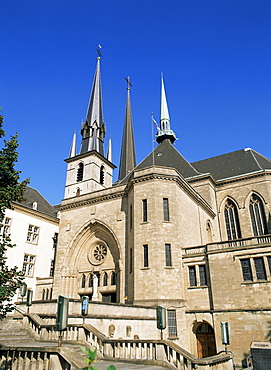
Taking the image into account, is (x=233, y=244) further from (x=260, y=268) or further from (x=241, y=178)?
(x=241, y=178)

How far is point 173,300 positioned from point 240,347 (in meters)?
4.55

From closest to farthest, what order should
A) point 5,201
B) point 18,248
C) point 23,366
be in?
point 23,366
point 5,201
point 18,248

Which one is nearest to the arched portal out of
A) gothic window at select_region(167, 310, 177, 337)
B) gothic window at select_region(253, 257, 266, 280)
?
gothic window at select_region(167, 310, 177, 337)

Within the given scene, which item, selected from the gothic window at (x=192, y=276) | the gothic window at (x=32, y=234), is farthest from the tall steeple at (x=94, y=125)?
the gothic window at (x=192, y=276)

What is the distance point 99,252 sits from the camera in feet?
87.0

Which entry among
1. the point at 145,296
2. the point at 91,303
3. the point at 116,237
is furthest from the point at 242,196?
the point at 91,303

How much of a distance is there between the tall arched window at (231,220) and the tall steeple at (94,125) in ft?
63.5

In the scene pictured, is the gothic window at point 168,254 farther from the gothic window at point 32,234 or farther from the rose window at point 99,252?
the gothic window at point 32,234

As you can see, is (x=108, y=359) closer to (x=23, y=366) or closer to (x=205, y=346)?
(x=23, y=366)

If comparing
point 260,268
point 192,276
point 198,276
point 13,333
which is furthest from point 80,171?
point 13,333

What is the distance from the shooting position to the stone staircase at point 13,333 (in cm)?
1160

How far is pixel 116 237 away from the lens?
974 inches

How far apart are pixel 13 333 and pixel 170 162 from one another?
23.3m

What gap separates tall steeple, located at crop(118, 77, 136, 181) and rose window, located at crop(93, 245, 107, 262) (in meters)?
24.8
